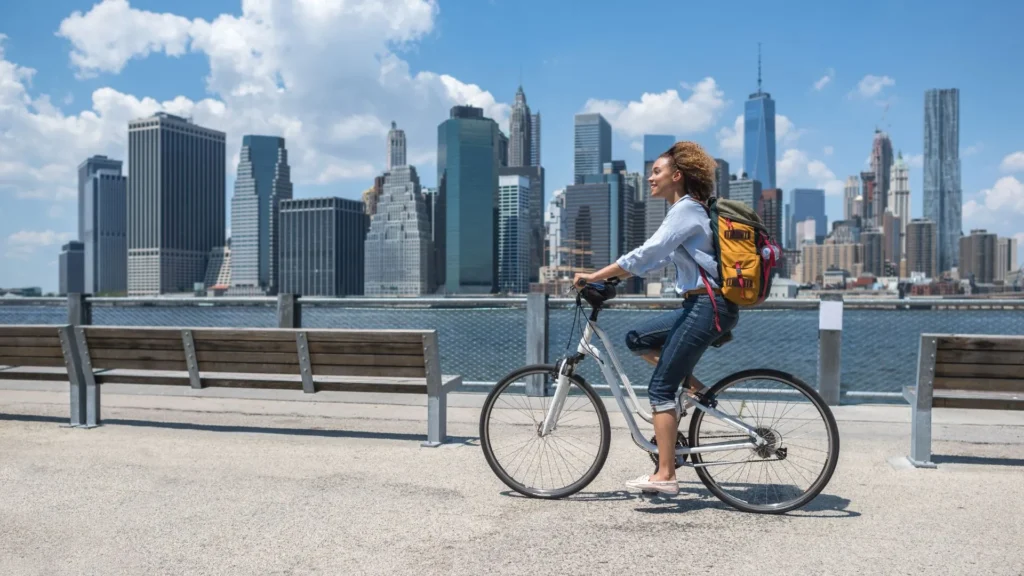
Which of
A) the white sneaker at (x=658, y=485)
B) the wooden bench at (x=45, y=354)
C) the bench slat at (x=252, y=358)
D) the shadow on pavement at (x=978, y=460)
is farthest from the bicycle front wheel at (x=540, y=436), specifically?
the wooden bench at (x=45, y=354)

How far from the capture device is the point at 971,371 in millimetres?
5141

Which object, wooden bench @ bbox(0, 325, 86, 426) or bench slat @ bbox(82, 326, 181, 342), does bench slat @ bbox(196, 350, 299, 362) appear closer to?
bench slat @ bbox(82, 326, 181, 342)

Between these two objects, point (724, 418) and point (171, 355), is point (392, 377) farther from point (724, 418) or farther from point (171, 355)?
point (724, 418)

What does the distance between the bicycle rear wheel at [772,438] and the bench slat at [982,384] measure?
1.41 m

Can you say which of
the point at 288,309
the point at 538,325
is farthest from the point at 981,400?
the point at 288,309

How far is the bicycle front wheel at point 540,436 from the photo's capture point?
4480 mm

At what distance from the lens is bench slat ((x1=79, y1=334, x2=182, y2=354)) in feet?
21.3

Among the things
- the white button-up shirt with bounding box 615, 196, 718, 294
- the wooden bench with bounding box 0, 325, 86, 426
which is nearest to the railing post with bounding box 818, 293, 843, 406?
the white button-up shirt with bounding box 615, 196, 718, 294

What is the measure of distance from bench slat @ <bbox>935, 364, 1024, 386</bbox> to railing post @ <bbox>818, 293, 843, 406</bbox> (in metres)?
2.70

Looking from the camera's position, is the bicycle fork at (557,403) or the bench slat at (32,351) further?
the bench slat at (32,351)

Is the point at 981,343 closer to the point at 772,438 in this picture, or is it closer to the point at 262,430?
the point at 772,438

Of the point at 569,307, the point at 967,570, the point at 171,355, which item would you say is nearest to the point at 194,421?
the point at 171,355

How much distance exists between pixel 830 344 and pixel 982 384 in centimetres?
276

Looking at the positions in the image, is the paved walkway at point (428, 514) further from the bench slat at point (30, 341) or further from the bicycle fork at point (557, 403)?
the bench slat at point (30, 341)
